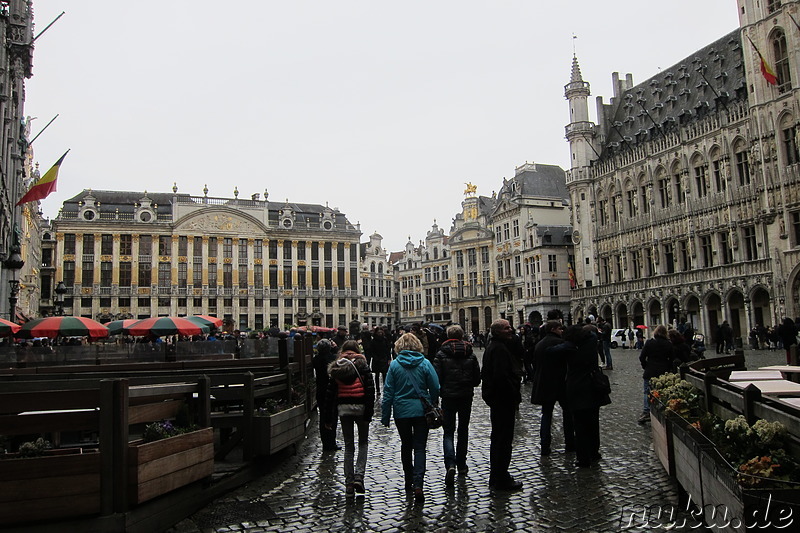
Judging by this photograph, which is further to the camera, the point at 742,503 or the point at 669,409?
the point at 669,409

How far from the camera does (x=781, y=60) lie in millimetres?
40250

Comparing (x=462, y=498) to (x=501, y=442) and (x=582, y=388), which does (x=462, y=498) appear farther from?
(x=582, y=388)

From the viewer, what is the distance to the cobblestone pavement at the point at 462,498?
677 cm

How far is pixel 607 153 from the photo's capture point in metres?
59.9

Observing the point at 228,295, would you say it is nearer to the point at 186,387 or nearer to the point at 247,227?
the point at 247,227

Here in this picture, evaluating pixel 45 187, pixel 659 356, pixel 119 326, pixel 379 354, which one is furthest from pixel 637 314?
pixel 45 187

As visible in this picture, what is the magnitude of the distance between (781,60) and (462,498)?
42832 mm

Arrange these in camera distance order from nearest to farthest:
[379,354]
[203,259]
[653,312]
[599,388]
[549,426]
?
[599,388] → [549,426] → [379,354] → [653,312] → [203,259]

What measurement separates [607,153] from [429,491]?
5667 cm

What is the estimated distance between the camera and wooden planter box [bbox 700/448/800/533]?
4.24m

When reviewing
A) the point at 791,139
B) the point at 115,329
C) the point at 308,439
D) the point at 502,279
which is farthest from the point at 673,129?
the point at 308,439

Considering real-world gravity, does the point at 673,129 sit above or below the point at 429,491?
above

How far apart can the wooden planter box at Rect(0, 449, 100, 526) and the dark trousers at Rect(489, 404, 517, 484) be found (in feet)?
15.2

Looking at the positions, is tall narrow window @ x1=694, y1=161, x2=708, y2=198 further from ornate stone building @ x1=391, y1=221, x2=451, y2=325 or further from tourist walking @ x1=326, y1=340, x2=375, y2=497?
tourist walking @ x1=326, y1=340, x2=375, y2=497
